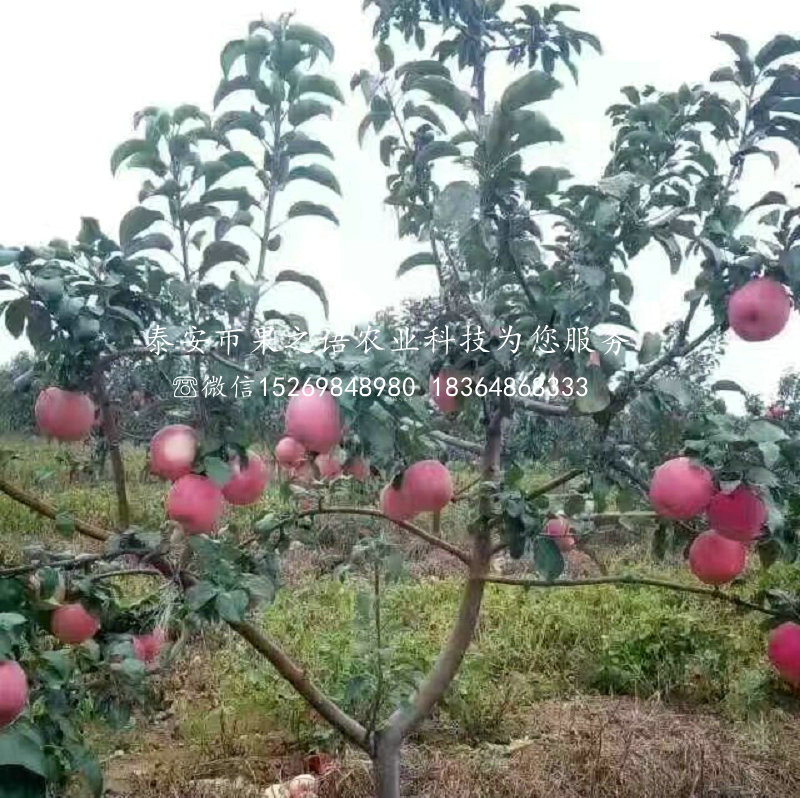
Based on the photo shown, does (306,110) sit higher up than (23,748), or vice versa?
(306,110)

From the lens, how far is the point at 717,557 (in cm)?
164

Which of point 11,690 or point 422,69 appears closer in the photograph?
point 11,690

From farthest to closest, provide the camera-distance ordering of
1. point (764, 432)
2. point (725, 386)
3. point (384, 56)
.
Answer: point (384, 56) < point (725, 386) < point (764, 432)

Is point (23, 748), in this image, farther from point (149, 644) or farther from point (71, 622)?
point (149, 644)

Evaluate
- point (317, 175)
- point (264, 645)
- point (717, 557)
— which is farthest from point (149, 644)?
point (717, 557)

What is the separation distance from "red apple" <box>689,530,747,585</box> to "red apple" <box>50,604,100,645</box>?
104 centimetres

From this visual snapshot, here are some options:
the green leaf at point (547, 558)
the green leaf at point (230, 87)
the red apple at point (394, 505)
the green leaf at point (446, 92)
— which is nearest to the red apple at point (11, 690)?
the red apple at point (394, 505)

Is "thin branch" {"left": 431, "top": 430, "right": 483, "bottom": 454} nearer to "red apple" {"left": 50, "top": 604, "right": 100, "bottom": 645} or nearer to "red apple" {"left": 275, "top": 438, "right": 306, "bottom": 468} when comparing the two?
"red apple" {"left": 275, "top": 438, "right": 306, "bottom": 468}

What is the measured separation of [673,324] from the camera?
1.91m

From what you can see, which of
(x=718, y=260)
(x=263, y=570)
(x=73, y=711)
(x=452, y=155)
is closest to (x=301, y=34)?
(x=452, y=155)

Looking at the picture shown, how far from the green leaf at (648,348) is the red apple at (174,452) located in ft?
2.46

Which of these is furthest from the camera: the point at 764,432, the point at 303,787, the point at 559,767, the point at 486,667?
the point at 486,667

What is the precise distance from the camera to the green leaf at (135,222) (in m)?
1.43

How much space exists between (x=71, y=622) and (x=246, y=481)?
360 millimetres
